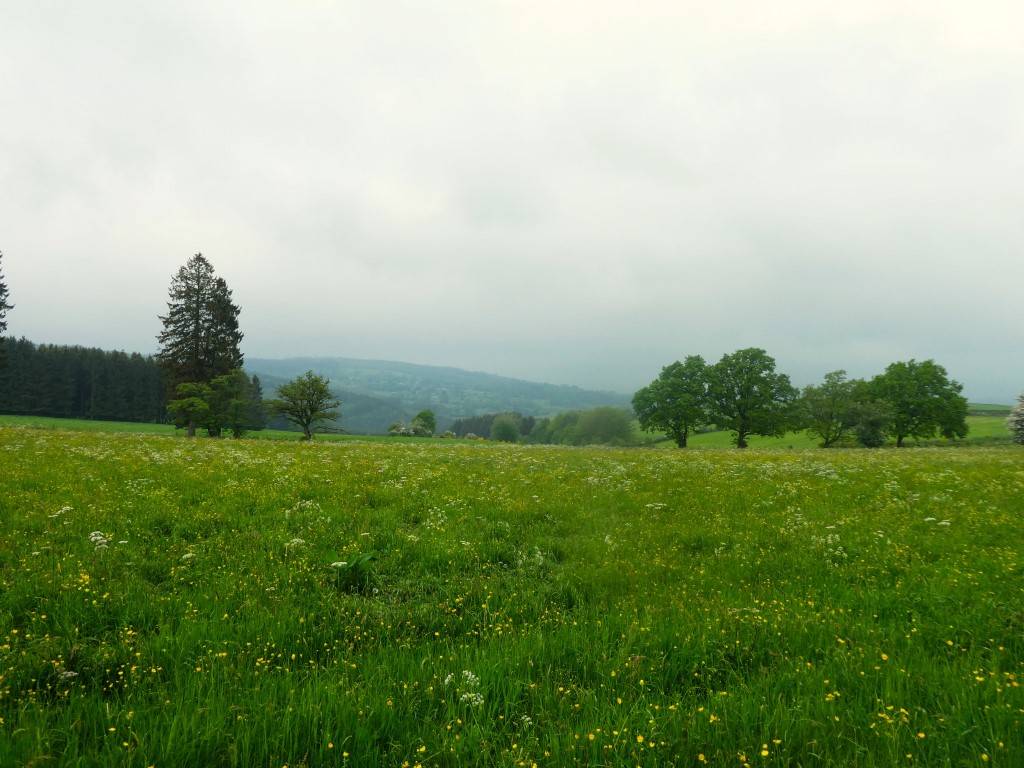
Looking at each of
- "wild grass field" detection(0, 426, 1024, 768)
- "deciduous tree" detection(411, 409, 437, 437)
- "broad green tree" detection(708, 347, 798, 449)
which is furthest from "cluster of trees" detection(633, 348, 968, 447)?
"wild grass field" detection(0, 426, 1024, 768)

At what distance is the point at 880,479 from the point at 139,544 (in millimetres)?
20486

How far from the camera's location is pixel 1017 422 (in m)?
52.5

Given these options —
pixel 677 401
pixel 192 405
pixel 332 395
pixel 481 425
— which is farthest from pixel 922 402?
pixel 481 425

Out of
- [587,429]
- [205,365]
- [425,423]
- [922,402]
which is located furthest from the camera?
[425,423]

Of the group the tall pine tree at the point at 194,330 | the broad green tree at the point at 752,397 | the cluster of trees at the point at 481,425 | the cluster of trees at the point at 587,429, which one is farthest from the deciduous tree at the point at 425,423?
the broad green tree at the point at 752,397

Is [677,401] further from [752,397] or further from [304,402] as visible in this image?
[304,402]

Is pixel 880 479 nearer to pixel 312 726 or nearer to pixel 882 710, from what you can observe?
pixel 882 710

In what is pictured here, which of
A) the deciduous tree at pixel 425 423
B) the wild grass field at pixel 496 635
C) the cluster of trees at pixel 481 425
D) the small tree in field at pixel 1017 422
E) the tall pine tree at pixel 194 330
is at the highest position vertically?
the tall pine tree at pixel 194 330

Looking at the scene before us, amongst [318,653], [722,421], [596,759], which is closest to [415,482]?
[318,653]

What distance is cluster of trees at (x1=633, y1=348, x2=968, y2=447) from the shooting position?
197 feet

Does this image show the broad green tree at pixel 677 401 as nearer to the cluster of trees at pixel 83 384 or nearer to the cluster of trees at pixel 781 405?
the cluster of trees at pixel 781 405

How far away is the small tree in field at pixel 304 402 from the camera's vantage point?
51219 mm

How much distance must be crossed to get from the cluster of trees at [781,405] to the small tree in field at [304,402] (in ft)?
144

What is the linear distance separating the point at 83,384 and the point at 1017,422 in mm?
165179
